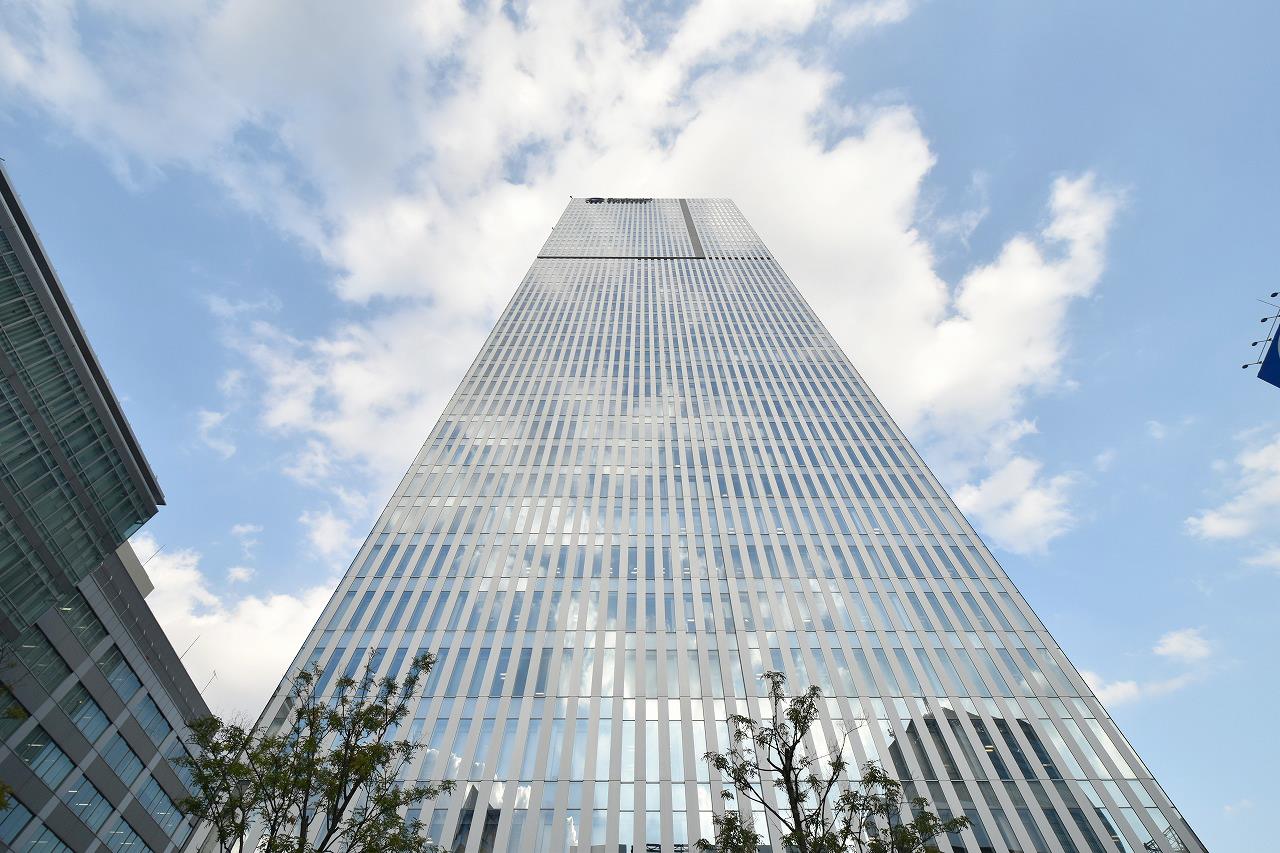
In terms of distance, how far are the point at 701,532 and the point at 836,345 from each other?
112ft

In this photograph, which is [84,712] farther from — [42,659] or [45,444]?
[45,444]

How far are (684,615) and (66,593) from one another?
31844 millimetres

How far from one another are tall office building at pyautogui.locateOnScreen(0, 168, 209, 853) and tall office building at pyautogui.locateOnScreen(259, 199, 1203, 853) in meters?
7.86

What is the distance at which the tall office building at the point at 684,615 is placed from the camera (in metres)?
30.0

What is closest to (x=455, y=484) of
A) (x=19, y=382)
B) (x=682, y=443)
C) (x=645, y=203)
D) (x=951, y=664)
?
(x=682, y=443)

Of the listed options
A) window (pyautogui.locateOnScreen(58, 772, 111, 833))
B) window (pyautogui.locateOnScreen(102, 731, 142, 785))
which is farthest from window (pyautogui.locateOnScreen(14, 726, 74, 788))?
window (pyautogui.locateOnScreen(102, 731, 142, 785))

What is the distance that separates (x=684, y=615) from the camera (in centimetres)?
Answer: 4000

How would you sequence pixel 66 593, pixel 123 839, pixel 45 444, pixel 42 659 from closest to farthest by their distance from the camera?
pixel 45 444 → pixel 42 659 → pixel 66 593 → pixel 123 839

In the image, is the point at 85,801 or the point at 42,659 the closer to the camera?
the point at 42,659

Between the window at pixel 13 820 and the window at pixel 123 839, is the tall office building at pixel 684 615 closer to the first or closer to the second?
the window at pixel 123 839

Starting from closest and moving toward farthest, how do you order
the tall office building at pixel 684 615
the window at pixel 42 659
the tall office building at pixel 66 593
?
the tall office building at pixel 66 593 → the window at pixel 42 659 → the tall office building at pixel 684 615

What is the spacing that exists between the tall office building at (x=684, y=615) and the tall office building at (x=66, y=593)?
309 inches

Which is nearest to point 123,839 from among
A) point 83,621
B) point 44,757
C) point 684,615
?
point 44,757

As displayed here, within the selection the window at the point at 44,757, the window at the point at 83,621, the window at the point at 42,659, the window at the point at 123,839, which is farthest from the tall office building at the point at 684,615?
the window at the point at 42,659
